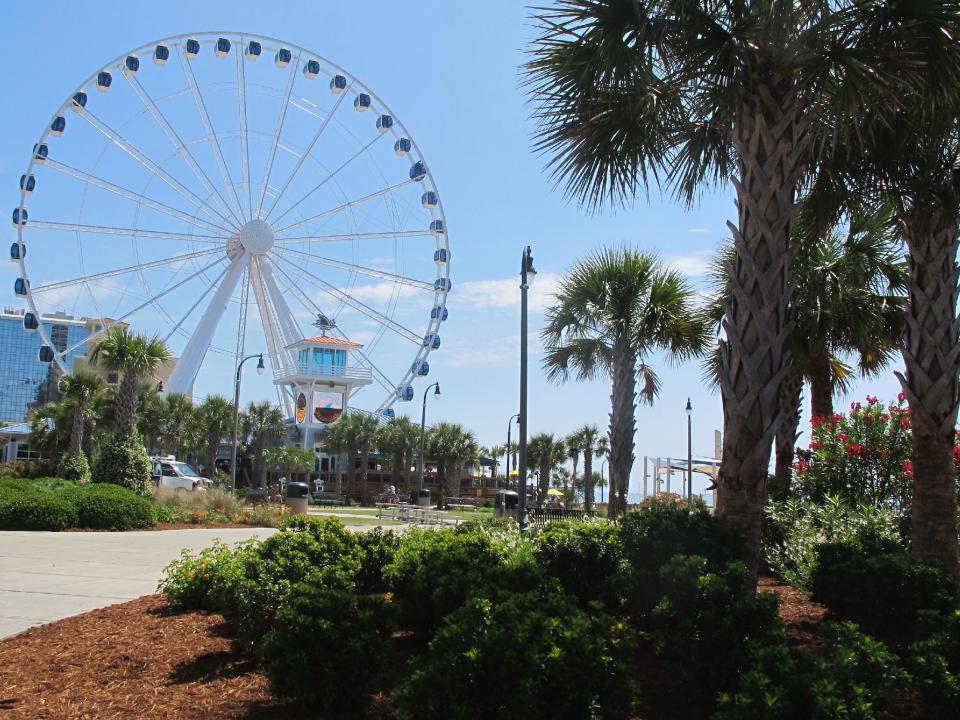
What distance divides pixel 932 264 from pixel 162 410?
57396 mm

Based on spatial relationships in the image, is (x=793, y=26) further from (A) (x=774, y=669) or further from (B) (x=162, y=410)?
(B) (x=162, y=410)

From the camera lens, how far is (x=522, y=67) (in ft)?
25.7

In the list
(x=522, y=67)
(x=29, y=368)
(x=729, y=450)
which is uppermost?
(x=29, y=368)

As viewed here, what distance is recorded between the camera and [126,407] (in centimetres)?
2730

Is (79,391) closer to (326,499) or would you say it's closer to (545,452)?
(326,499)

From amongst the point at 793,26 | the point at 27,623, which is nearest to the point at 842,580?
the point at 793,26

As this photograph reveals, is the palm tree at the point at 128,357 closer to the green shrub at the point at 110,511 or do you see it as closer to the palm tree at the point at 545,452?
the green shrub at the point at 110,511

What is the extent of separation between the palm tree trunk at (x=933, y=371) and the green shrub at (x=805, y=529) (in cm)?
53

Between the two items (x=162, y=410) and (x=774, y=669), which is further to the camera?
(x=162, y=410)

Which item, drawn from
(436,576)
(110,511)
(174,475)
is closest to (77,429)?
(174,475)

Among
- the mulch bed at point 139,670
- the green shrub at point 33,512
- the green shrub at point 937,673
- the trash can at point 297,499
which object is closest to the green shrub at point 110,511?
the green shrub at point 33,512

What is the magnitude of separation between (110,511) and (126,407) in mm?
9603

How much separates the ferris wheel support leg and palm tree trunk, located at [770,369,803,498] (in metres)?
29.2

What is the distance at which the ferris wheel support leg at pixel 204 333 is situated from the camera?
1522 inches
